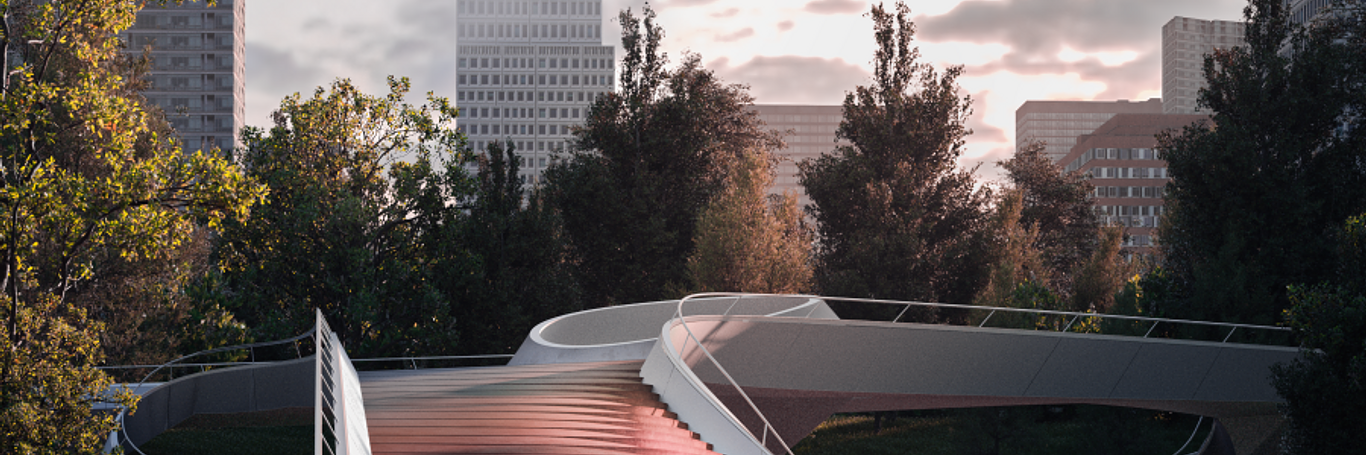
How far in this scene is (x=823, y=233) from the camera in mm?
33688

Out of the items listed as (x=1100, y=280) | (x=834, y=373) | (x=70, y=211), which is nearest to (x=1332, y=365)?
(x=834, y=373)

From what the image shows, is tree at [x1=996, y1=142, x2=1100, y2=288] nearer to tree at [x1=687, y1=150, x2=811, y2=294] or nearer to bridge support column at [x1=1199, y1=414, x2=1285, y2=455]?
tree at [x1=687, y1=150, x2=811, y2=294]

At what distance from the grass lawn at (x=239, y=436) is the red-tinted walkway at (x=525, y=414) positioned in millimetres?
5063

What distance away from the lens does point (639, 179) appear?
31469 millimetres

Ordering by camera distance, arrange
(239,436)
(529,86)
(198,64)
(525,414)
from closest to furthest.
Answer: (525,414) → (239,436) → (198,64) → (529,86)

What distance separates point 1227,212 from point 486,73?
15182 cm

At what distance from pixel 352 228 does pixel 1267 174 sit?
2289 cm

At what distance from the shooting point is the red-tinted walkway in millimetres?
10656

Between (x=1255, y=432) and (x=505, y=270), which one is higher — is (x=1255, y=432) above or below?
below

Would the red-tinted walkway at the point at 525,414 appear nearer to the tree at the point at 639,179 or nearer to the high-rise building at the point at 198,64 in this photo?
the tree at the point at 639,179

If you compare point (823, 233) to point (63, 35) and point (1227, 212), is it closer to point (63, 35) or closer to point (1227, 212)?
point (1227, 212)

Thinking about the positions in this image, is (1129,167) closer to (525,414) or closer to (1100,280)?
(1100,280)

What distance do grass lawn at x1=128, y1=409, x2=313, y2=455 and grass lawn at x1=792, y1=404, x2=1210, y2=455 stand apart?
12796 mm

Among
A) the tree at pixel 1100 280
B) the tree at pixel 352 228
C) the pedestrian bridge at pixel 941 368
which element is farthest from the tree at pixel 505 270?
the tree at pixel 1100 280
